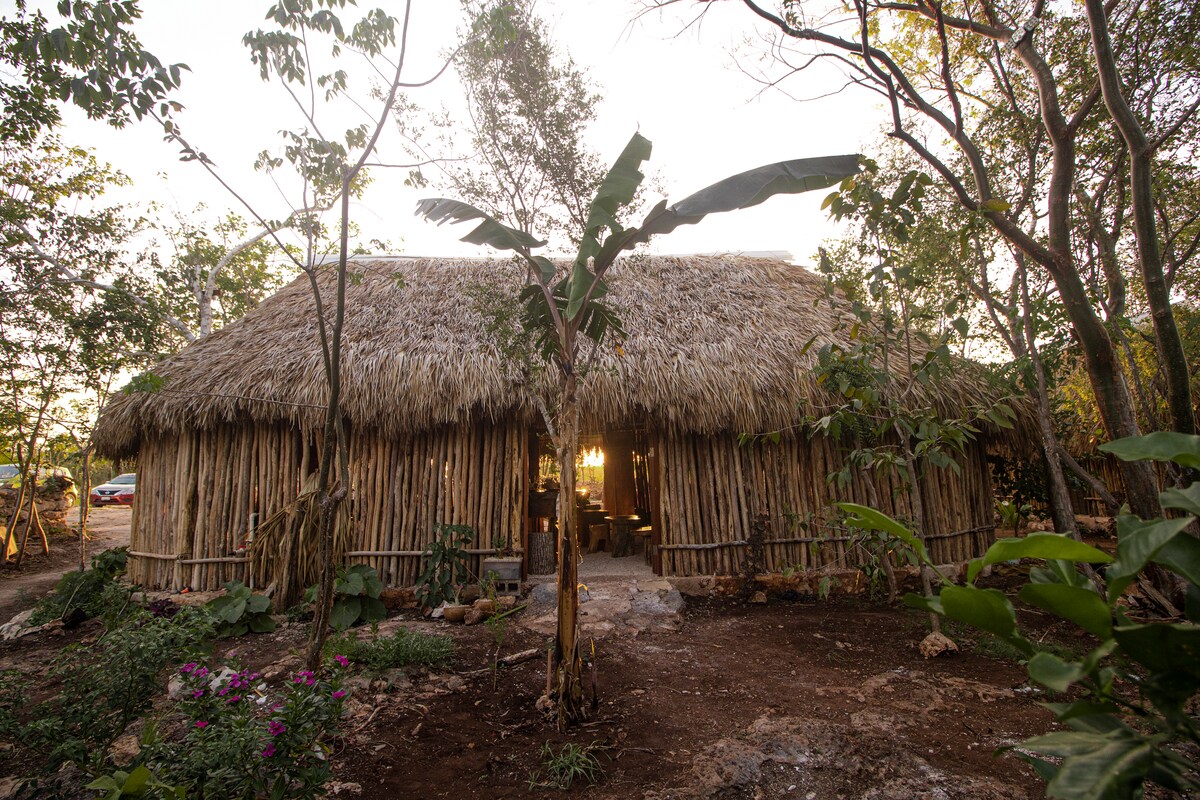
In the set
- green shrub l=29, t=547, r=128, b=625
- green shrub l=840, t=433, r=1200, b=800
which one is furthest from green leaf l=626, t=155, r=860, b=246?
green shrub l=29, t=547, r=128, b=625

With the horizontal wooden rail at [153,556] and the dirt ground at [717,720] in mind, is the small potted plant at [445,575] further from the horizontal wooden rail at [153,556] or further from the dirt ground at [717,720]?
the horizontal wooden rail at [153,556]

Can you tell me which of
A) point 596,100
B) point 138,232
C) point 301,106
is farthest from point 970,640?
point 138,232

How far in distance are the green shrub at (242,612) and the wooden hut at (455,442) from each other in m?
0.85

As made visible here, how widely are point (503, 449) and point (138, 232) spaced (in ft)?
23.2

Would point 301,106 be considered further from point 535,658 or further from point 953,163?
point 953,163

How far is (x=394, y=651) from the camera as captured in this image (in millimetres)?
4102

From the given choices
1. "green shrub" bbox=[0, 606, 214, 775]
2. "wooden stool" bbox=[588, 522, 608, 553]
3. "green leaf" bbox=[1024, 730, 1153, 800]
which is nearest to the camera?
"green leaf" bbox=[1024, 730, 1153, 800]

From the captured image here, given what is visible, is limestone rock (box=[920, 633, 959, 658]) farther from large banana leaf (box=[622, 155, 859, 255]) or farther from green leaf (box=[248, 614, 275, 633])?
green leaf (box=[248, 614, 275, 633])

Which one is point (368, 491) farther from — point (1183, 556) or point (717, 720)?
point (1183, 556)

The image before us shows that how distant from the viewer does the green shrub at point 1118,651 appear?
2.26 feet

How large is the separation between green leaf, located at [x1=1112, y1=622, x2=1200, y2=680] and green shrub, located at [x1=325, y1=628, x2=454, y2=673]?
4224mm

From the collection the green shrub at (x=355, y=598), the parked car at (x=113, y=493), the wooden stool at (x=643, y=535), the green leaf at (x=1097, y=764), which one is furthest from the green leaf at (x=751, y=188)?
the parked car at (x=113, y=493)

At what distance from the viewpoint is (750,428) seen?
20.3ft

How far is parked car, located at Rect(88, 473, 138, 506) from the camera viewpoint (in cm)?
1634
